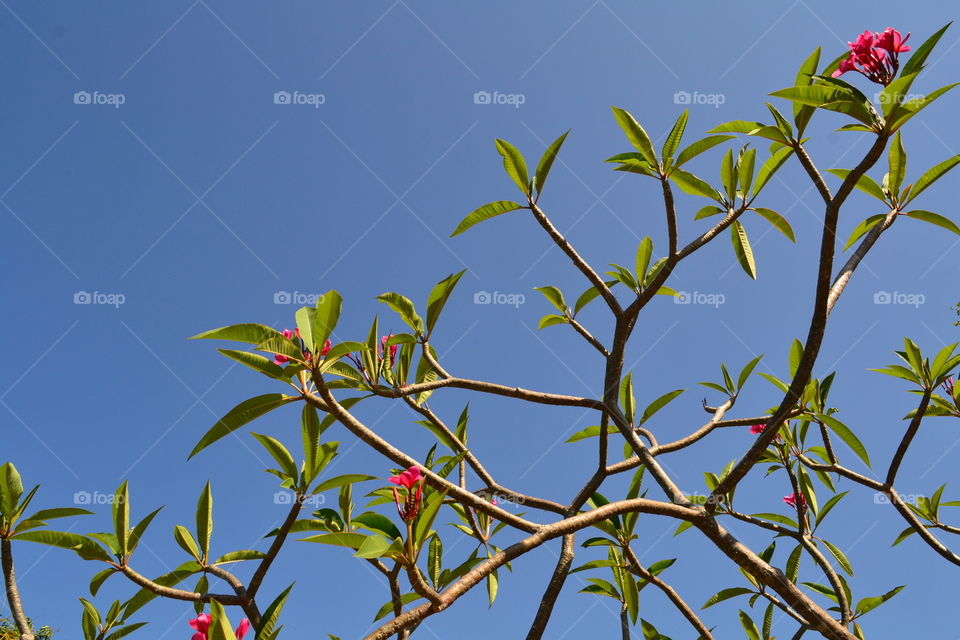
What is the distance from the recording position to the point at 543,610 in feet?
4.92

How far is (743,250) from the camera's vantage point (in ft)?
6.08

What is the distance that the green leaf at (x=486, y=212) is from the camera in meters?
1.81

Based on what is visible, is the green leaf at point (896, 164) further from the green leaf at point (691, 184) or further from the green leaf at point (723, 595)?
the green leaf at point (723, 595)

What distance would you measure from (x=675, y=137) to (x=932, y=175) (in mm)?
695

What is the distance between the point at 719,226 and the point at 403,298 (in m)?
0.96

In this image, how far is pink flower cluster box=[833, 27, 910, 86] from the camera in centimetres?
168

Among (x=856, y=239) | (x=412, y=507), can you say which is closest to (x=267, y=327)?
(x=412, y=507)

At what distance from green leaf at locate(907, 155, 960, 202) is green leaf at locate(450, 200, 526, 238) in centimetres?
111

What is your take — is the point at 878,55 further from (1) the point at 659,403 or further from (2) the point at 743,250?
(1) the point at 659,403

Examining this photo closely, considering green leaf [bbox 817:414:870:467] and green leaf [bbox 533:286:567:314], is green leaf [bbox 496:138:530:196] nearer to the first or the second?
green leaf [bbox 533:286:567:314]

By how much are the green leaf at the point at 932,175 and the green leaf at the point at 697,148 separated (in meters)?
0.58

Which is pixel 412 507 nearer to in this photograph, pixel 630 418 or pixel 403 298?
pixel 403 298

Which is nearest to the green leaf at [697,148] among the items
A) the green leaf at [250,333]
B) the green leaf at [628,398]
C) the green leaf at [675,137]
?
the green leaf at [675,137]

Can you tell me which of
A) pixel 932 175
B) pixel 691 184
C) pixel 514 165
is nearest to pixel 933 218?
pixel 932 175
